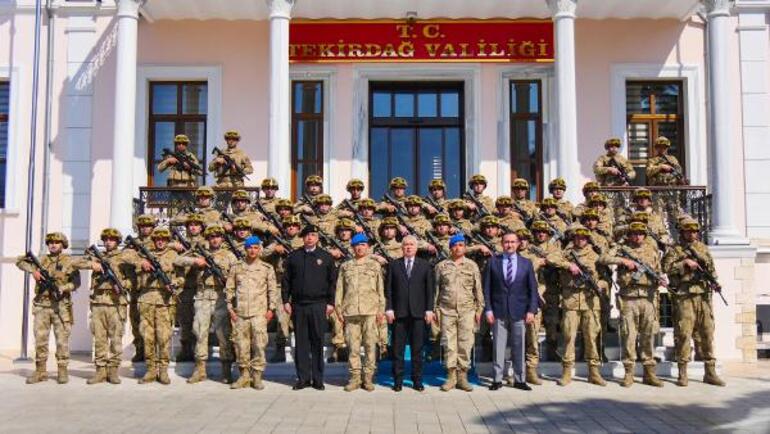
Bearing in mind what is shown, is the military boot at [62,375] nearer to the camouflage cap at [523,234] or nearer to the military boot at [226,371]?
the military boot at [226,371]

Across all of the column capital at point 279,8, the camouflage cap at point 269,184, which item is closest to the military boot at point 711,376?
the camouflage cap at point 269,184

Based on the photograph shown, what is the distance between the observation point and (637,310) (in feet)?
29.3

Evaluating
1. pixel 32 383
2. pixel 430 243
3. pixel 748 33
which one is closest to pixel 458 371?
pixel 430 243

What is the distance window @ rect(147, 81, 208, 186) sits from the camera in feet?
46.2

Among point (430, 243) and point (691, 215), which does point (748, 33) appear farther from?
point (430, 243)

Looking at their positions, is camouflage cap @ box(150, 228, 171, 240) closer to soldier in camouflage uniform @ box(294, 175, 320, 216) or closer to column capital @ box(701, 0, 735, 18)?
soldier in camouflage uniform @ box(294, 175, 320, 216)

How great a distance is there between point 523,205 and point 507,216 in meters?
0.54

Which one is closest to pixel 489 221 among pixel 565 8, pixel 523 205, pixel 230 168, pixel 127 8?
pixel 523 205

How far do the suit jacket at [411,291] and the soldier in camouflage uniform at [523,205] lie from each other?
2.41m

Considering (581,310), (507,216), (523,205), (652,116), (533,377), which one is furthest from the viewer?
(652,116)

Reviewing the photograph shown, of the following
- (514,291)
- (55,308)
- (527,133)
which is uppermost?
(527,133)

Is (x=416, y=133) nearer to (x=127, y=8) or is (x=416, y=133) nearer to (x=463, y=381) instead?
(x=127, y=8)

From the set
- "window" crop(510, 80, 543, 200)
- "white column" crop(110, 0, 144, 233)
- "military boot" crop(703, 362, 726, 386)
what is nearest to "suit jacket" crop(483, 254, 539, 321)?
"military boot" crop(703, 362, 726, 386)

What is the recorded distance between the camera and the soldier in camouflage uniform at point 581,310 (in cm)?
890
